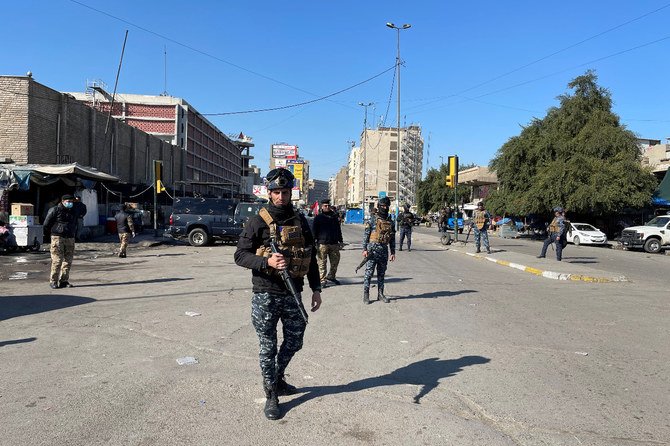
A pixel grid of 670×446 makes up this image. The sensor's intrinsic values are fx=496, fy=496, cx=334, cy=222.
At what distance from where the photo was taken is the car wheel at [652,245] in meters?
25.1

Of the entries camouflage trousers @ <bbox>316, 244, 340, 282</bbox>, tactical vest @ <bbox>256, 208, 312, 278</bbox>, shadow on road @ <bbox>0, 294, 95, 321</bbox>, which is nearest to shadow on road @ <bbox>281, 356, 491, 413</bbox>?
tactical vest @ <bbox>256, 208, 312, 278</bbox>

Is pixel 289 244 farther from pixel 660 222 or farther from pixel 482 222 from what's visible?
pixel 660 222

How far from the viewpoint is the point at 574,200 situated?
1245 inches

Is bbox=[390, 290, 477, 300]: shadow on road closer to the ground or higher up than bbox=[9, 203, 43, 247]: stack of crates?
closer to the ground

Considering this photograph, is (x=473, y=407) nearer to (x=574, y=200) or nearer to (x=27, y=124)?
(x=27, y=124)

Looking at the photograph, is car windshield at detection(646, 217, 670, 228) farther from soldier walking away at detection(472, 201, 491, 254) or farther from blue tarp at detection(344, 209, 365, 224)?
blue tarp at detection(344, 209, 365, 224)

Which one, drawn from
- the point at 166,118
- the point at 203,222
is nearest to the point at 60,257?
the point at 203,222

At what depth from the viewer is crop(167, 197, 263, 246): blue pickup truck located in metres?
20.9

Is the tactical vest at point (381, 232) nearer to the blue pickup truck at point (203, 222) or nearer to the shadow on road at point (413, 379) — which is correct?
the shadow on road at point (413, 379)

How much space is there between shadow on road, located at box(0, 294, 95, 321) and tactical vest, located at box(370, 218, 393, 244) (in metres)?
5.03

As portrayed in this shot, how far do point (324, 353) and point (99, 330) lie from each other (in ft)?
10.1

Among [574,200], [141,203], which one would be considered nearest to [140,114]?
[141,203]

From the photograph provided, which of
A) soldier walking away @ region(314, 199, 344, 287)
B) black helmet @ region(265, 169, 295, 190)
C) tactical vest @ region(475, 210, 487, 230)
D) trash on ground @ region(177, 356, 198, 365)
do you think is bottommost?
trash on ground @ region(177, 356, 198, 365)

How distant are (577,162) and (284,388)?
32.6 meters
